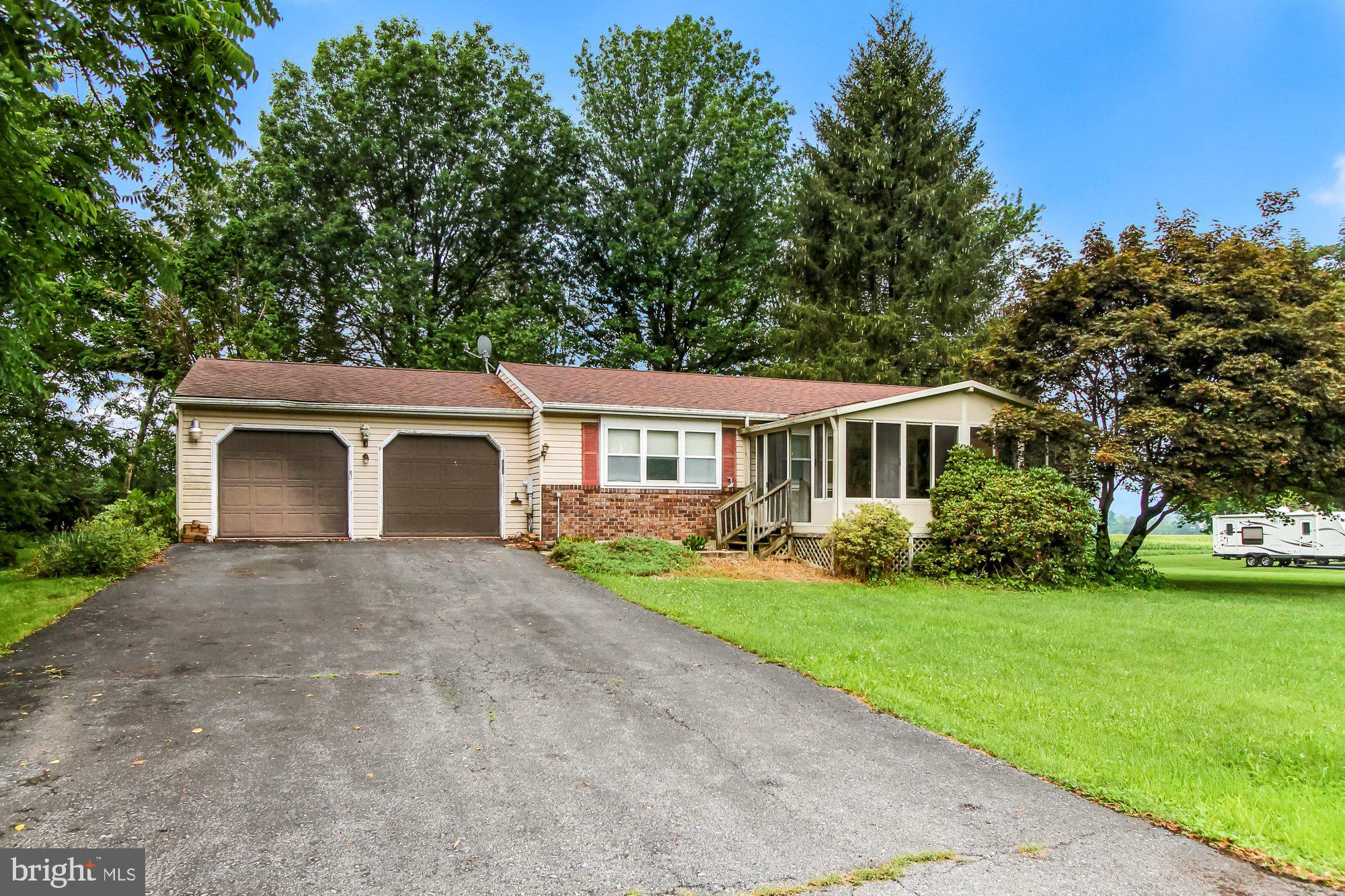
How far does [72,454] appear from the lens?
17031 millimetres

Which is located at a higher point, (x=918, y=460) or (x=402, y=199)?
(x=402, y=199)

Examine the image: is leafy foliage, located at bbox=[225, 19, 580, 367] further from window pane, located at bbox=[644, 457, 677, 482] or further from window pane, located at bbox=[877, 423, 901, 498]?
window pane, located at bbox=[877, 423, 901, 498]

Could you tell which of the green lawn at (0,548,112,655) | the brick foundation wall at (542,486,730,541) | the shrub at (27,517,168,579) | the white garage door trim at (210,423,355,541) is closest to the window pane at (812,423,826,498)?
the brick foundation wall at (542,486,730,541)

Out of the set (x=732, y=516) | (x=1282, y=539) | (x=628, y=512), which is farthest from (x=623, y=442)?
(x=1282, y=539)

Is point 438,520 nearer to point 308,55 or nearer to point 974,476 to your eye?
point 974,476

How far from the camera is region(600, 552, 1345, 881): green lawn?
163 inches

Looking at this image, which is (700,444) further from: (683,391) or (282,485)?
(282,485)

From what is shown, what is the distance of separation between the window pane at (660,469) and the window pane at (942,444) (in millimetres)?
5101

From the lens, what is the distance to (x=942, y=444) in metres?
14.9

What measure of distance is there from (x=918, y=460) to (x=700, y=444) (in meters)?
4.40

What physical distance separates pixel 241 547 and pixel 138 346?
1277 cm

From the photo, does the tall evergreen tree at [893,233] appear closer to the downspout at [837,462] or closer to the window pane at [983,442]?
the window pane at [983,442]

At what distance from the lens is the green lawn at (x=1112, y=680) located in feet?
13.6

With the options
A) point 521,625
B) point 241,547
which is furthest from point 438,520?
point 521,625
